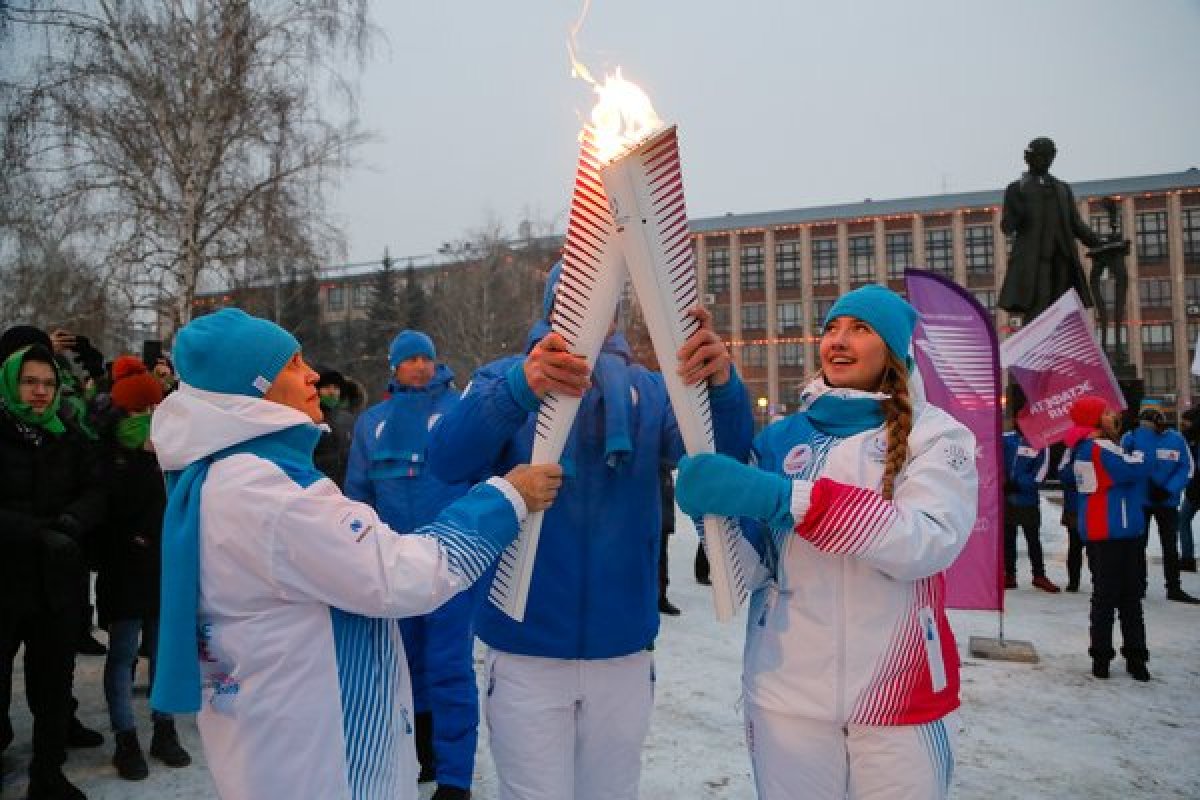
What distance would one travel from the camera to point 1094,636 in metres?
5.60

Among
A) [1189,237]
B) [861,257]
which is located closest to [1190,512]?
A: [861,257]

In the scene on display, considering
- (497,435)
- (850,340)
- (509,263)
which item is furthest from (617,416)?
(509,263)

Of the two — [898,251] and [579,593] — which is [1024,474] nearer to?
[579,593]

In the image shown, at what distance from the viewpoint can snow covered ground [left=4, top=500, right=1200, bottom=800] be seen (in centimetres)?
378

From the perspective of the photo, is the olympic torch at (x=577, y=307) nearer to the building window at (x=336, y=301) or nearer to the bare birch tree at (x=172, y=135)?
the bare birch tree at (x=172, y=135)

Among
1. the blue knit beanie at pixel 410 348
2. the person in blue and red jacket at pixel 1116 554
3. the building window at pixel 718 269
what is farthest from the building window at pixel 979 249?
the blue knit beanie at pixel 410 348

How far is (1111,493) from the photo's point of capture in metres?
5.68

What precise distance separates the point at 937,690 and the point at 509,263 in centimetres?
3290

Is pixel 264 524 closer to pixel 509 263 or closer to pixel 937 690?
pixel 937 690

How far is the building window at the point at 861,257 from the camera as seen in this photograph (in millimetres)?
56625

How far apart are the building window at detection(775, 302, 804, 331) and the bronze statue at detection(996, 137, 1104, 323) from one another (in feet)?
166

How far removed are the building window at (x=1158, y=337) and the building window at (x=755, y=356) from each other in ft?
78.6

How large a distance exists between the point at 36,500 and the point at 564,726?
9.65 feet

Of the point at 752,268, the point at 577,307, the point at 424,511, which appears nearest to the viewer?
the point at 577,307
